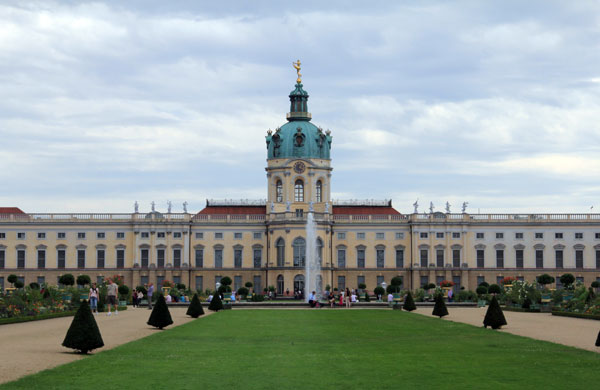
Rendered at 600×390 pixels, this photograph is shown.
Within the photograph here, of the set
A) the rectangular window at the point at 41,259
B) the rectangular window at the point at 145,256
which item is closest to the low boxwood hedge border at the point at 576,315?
the rectangular window at the point at 145,256

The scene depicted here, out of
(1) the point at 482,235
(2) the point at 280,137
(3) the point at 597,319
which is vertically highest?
(2) the point at 280,137

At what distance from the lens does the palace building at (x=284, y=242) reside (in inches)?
3861

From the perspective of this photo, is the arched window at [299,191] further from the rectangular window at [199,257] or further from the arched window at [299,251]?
the rectangular window at [199,257]

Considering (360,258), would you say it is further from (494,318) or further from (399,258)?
(494,318)

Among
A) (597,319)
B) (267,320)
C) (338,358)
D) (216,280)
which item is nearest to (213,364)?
(338,358)

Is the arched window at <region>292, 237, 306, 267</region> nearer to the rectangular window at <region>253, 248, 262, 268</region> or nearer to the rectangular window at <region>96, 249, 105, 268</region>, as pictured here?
the rectangular window at <region>253, 248, 262, 268</region>

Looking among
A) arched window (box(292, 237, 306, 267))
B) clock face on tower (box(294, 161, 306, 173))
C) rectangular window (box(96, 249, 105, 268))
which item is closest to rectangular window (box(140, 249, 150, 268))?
rectangular window (box(96, 249, 105, 268))

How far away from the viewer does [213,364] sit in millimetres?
22875

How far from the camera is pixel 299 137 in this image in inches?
3898

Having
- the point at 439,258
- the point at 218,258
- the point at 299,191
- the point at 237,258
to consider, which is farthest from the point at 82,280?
the point at 439,258

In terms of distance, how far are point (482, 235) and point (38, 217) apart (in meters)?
46.3

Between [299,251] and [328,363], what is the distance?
73.1 m

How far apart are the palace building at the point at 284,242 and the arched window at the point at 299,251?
55.6 inches

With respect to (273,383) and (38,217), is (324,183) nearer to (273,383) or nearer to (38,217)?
(38,217)
